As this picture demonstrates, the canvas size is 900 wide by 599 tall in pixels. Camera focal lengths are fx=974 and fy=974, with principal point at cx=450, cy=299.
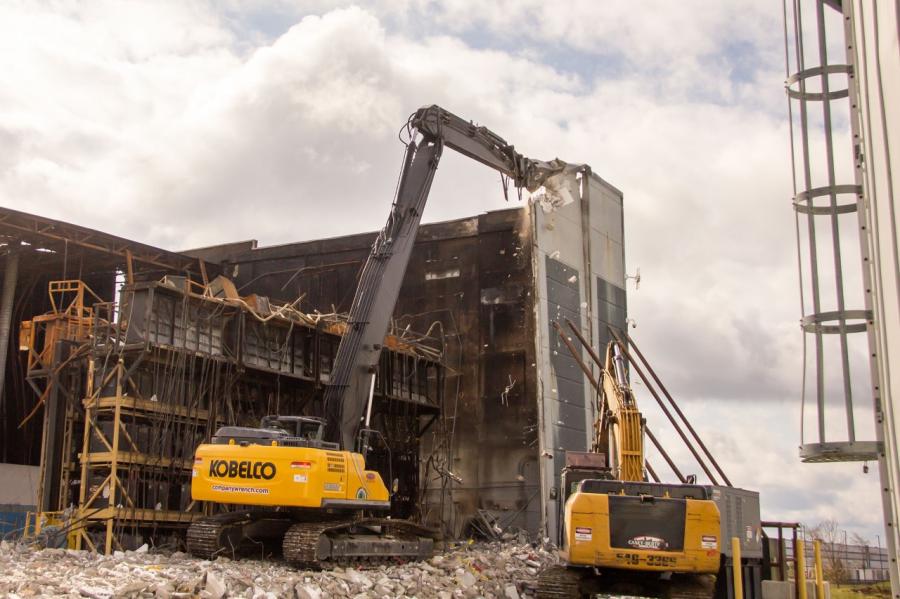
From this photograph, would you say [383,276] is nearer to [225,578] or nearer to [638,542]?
[225,578]

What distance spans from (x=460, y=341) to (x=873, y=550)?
1717 centimetres

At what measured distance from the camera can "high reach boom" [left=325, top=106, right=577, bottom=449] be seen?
19.9m

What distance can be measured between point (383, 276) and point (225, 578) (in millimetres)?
7990

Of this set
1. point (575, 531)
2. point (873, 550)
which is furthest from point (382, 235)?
point (873, 550)

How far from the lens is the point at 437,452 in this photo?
31.9m

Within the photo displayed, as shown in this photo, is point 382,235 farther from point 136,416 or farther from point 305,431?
point 136,416

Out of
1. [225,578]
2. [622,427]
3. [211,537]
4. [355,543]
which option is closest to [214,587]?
[225,578]

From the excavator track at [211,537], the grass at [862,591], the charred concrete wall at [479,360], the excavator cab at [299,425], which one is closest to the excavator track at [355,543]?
the excavator track at [211,537]

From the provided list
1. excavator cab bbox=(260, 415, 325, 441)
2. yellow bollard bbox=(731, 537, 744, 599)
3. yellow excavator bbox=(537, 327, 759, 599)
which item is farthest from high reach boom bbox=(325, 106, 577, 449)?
yellow bollard bbox=(731, 537, 744, 599)

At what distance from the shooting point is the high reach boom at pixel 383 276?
19914 mm

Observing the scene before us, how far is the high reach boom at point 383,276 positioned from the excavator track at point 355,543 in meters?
1.86

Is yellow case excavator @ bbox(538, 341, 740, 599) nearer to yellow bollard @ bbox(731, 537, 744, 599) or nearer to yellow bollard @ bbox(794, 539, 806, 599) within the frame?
yellow bollard @ bbox(731, 537, 744, 599)

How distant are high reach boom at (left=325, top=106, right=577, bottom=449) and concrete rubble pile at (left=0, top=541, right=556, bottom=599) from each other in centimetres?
338

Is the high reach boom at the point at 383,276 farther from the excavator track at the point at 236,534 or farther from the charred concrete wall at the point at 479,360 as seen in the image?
the charred concrete wall at the point at 479,360
